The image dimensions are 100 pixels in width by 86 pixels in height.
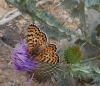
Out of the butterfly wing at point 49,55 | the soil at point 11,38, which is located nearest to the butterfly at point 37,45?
the butterfly wing at point 49,55

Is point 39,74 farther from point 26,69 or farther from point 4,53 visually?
point 4,53

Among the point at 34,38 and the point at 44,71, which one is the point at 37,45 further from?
the point at 44,71

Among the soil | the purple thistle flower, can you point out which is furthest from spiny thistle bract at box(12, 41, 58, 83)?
the soil

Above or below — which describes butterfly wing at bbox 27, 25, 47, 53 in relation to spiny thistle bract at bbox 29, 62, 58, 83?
above

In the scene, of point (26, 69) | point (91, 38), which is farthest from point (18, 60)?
point (91, 38)

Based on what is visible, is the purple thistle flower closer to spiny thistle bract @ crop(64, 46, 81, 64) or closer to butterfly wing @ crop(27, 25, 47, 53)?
Answer: butterfly wing @ crop(27, 25, 47, 53)
